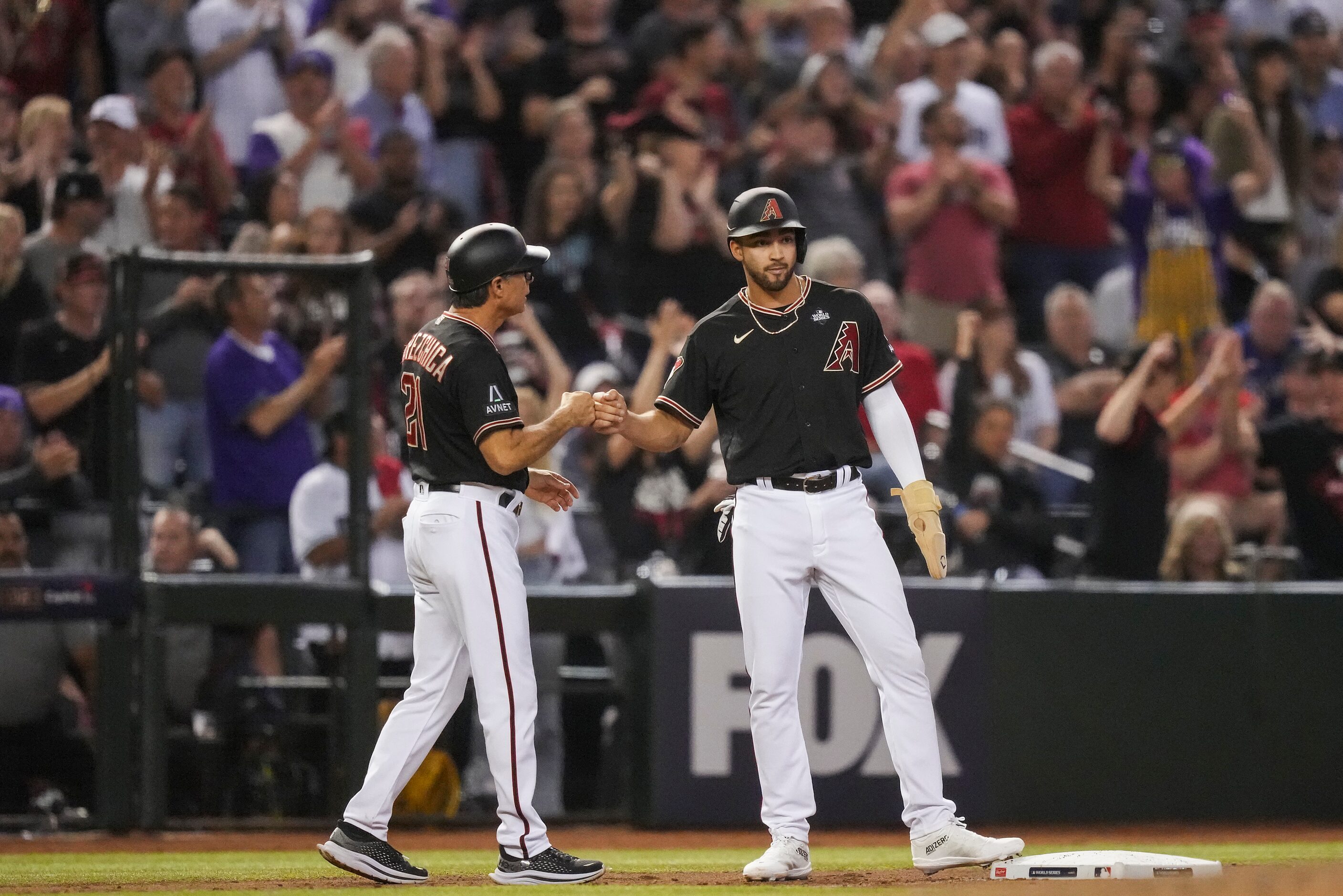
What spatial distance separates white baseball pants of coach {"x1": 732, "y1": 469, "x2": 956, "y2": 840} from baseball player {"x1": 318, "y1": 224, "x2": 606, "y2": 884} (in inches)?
26.0

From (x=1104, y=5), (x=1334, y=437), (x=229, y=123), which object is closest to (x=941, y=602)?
(x=1334, y=437)

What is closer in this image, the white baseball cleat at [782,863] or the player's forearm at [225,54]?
the white baseball cleat at [782,863]

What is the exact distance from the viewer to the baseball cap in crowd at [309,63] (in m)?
11.3

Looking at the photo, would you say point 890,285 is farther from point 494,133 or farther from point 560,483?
point 560,483

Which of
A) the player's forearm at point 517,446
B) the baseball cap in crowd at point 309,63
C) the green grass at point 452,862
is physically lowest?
the green grass at point 452,862

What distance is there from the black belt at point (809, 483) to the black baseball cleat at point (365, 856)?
67.4 inches

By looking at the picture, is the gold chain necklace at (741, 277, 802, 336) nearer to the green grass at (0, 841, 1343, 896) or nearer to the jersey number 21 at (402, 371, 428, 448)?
the jersey number 21 at (402, 371, 428, 448)

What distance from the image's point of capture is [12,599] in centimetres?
858

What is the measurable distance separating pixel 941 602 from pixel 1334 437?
274 centimetres

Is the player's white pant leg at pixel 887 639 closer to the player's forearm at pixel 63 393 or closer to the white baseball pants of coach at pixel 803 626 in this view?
the white baseball pants of coach at pixel 803 626

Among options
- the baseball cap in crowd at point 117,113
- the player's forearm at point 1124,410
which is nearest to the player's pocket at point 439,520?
the player's forearm at point 1124,410

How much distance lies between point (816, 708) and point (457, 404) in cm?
375

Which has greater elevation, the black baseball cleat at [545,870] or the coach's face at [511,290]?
the coach's face at [511,290]

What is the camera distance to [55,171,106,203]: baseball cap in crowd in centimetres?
986
